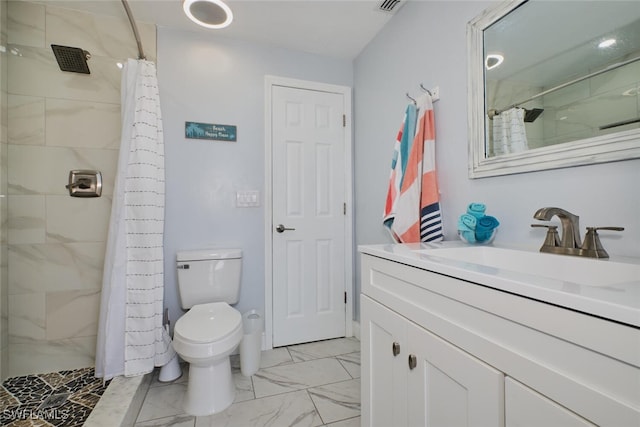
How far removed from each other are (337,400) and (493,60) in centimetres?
181

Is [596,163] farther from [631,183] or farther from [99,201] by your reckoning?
[99,201]

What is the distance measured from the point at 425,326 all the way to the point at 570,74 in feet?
3.13

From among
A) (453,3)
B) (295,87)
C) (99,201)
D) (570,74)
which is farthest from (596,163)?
(99,201)

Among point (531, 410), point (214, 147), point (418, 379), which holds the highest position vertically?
point (214, 147)

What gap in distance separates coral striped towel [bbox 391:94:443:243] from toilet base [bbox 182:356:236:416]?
119 centimetres

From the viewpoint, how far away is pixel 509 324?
23.3 inches

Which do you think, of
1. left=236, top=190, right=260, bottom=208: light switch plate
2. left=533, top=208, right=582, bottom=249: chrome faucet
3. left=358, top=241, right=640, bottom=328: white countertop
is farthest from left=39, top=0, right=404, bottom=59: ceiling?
left=358, top=241, right=640, bottom=328: white countertop

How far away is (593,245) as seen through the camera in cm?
83

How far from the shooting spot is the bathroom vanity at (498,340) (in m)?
0.45

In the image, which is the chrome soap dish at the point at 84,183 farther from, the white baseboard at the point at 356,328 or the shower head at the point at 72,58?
the white baseboard at the point at 356,328

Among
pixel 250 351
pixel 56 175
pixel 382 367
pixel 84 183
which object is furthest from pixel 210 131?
pixel 382 367

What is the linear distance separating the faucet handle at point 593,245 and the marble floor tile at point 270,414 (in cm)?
132

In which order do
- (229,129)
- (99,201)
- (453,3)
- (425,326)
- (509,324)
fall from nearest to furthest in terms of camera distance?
(509,324)
(425,326)
(453,3)
(99,201)
(229,129)

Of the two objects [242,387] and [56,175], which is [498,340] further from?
[56,175]
